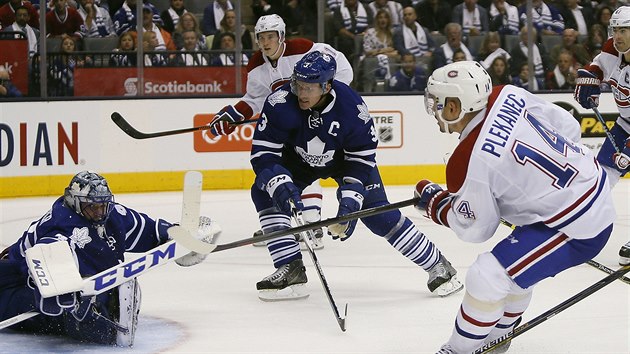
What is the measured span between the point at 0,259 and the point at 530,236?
5.77 ft

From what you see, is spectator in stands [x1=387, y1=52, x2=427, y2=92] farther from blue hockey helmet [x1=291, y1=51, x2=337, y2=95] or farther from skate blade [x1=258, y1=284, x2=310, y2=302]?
blue hockey helmet [x1=291, y1=51, x2=337, y2=95]

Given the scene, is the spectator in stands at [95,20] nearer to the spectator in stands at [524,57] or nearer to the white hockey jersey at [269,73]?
the white hockey jersey at [269,73]

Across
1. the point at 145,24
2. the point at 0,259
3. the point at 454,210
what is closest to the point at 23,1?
the point at 145,24

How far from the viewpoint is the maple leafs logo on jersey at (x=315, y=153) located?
449 centimetres

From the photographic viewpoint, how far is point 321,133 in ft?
14.6

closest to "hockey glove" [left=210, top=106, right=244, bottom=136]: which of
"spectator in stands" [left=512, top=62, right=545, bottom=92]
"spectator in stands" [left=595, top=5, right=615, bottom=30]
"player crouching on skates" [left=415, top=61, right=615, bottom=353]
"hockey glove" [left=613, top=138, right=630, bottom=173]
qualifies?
"hockey glove" [left=613, top=138, right=630, bottom=173]

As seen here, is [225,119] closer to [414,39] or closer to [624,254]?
[624,254]

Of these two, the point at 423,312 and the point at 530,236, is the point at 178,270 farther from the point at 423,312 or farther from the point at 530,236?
the point at 530,236

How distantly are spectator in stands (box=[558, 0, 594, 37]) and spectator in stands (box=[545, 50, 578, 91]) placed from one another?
9.6 inches

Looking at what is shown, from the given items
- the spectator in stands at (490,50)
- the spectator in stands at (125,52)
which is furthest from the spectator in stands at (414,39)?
the spectator in stands at (125,52)

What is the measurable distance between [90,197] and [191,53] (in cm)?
420

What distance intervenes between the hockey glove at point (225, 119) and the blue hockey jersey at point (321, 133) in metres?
1.06

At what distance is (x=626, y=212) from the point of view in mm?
6820

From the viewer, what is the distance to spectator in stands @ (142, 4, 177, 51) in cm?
770
